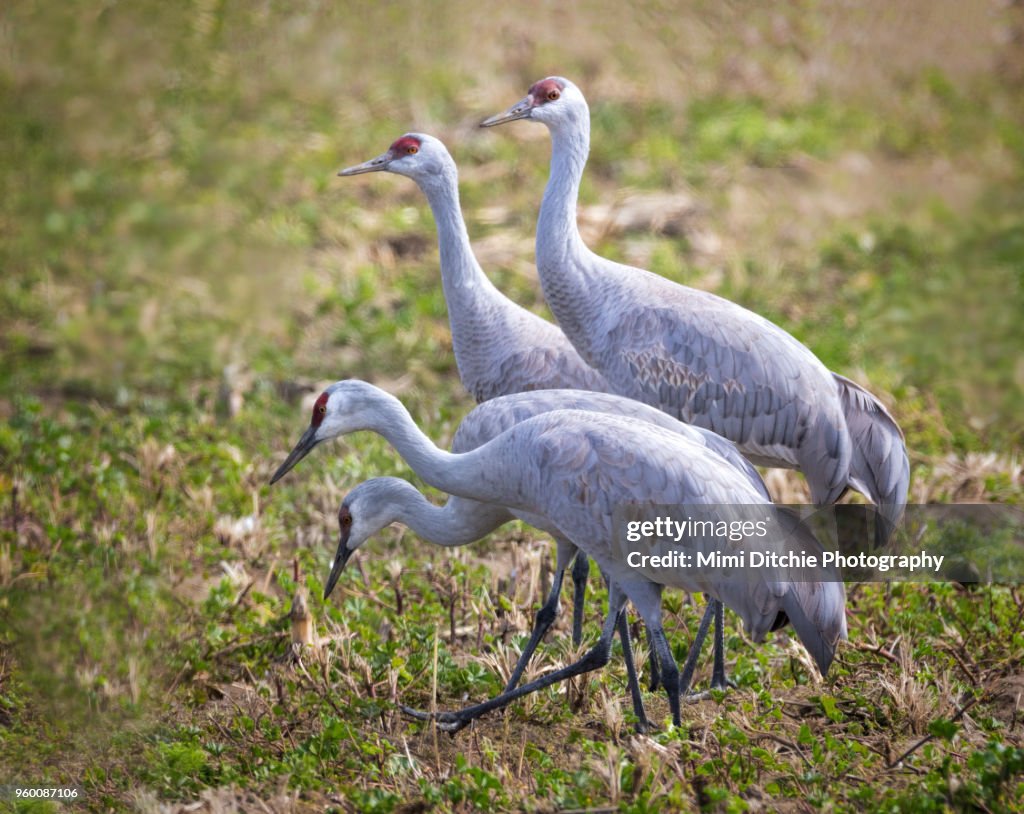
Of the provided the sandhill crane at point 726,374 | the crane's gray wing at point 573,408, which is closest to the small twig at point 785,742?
the crane's gray wing at point 573,408

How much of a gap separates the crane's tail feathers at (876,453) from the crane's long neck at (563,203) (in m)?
1.05

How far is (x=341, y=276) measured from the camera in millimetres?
7520

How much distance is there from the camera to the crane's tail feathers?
4.69 meters

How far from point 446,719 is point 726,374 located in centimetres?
149

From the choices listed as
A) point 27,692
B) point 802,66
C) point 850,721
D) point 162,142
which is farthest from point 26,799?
point 802,66

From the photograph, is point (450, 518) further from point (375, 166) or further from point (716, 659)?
point (375, 166)

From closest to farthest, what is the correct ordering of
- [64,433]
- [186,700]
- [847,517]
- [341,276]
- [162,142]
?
[186,700], [847,517], [64,433], [341,276], [162,142]

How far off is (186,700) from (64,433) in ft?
6.58

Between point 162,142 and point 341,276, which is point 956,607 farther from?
point 162,142

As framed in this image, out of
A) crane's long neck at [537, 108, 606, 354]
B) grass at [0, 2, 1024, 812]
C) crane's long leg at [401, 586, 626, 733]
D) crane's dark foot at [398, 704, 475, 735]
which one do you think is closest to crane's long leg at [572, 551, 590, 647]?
grass at [0, 2, 1024, 812]

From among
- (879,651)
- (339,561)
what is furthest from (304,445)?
(879,651)

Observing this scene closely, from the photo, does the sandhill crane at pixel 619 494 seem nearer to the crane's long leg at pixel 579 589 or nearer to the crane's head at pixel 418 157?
the crane's long leg at pixel 579 589

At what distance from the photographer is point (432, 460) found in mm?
3975

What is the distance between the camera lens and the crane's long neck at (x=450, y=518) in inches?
166
